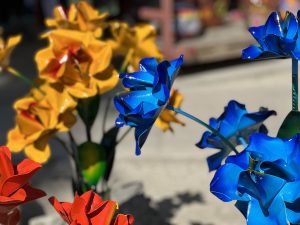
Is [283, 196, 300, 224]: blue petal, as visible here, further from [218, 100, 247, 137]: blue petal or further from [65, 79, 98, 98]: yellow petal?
[65, 79, 98, 98]: yellow petal

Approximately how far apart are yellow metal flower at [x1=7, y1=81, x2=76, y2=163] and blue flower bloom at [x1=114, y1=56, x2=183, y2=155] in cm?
23

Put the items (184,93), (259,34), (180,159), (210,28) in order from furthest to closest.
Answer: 1. (210,28)
2. (184,93)
3. (180,159)
4. (259,34)

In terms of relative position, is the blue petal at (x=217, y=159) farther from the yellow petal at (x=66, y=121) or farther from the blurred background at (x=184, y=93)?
the blurred background at (x=184, y=93)

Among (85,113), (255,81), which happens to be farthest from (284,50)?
(255,81)

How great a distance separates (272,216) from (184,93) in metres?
2.01

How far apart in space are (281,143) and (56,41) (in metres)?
0.45

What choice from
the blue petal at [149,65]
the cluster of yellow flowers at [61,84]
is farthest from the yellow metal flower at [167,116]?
A: the blue petal at [149,65]

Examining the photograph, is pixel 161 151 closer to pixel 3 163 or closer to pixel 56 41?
pixel 56 41

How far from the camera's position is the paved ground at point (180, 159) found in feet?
4.63

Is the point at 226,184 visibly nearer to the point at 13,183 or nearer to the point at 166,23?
the point at 13,183

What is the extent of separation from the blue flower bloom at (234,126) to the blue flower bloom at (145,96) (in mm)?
143

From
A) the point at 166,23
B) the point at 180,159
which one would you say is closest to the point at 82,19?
the point at 180,159

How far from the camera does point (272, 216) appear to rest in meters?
0.63

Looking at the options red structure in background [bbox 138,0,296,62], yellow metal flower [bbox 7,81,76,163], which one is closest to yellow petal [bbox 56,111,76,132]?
yellow metal flower [bbox 7,81,76,163]
